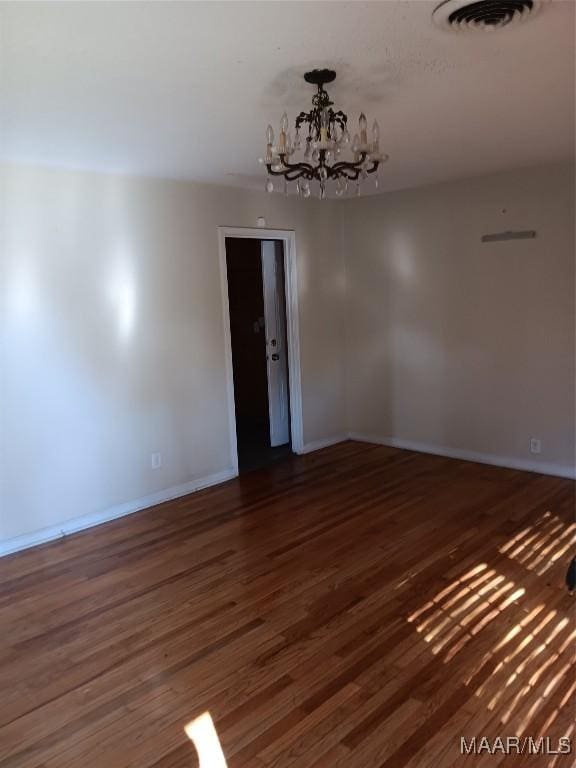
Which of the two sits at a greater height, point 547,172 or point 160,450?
point 547,172

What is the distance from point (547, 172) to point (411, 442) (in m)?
2.63

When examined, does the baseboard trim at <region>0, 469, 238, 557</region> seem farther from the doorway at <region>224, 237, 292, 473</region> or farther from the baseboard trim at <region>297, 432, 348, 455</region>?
the baseboard trim at <region>297, 432, 348, 455</region>

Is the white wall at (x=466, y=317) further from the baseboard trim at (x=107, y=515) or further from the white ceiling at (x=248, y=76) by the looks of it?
the baseboard trim at (x=107, y=515)

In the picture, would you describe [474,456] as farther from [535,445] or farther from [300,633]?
[300,633]

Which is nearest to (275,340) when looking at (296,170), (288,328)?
(288,328)

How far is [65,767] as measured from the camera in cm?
206

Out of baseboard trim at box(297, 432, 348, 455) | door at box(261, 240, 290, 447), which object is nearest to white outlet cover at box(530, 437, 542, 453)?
baseboard trim at box(297, 432, 348, 455)

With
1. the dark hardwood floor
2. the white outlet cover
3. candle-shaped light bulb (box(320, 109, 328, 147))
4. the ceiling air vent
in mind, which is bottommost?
the dark hardwood floor

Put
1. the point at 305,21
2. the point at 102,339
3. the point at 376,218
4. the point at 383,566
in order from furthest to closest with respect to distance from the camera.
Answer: the point at 376,218
the point at 102,339
the point at 383,566
the point at 305,21

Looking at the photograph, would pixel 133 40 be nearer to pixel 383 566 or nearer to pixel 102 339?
pixel 102 339

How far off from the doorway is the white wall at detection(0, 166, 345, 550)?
2.02ft

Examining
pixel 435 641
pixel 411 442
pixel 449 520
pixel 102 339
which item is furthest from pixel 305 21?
pixel 411 442

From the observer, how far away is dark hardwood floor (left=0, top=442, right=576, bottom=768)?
2156 mm

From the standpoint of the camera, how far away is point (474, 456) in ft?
17.5
